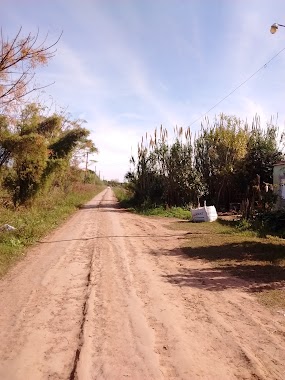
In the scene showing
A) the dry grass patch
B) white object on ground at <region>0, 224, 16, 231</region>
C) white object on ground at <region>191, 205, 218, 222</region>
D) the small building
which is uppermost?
the small building

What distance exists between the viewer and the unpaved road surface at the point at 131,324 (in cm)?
380

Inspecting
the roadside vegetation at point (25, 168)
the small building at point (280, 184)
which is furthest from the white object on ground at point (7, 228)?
the small building at point (280, 184)

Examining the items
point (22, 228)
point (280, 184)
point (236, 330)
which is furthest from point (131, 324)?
point (280, 184)

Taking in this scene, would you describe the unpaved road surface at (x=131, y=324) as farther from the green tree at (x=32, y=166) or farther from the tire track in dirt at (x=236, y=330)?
the green tree at (x=32, y=166)

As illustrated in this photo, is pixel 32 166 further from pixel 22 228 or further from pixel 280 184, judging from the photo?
pixel 280 184

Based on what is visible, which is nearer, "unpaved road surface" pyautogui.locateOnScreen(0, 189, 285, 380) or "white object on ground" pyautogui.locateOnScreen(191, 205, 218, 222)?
"unpaved road surface" pyautogui.locateOnScreen(0, 189, 285, 380)

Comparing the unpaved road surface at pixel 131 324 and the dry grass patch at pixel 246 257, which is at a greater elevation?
the dry grass patch at pixel 246 257

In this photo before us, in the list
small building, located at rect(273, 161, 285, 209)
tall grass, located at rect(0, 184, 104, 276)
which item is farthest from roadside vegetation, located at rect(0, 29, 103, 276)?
small building, located at rect(273, 161, 285, 209)

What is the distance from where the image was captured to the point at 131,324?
4965 millimetres

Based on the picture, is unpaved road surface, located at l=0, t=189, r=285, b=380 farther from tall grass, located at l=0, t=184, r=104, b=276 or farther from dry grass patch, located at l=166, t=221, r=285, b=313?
tall grass, located at l=0, t=184, r=104, b=276

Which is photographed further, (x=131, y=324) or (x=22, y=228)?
(x=22, y=228)

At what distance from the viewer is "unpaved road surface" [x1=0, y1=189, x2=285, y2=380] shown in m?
3.80

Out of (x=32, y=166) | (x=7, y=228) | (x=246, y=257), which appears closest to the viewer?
(x=246, y=257)

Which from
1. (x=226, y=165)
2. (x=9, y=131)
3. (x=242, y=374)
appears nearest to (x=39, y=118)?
(x=9, y=131)
